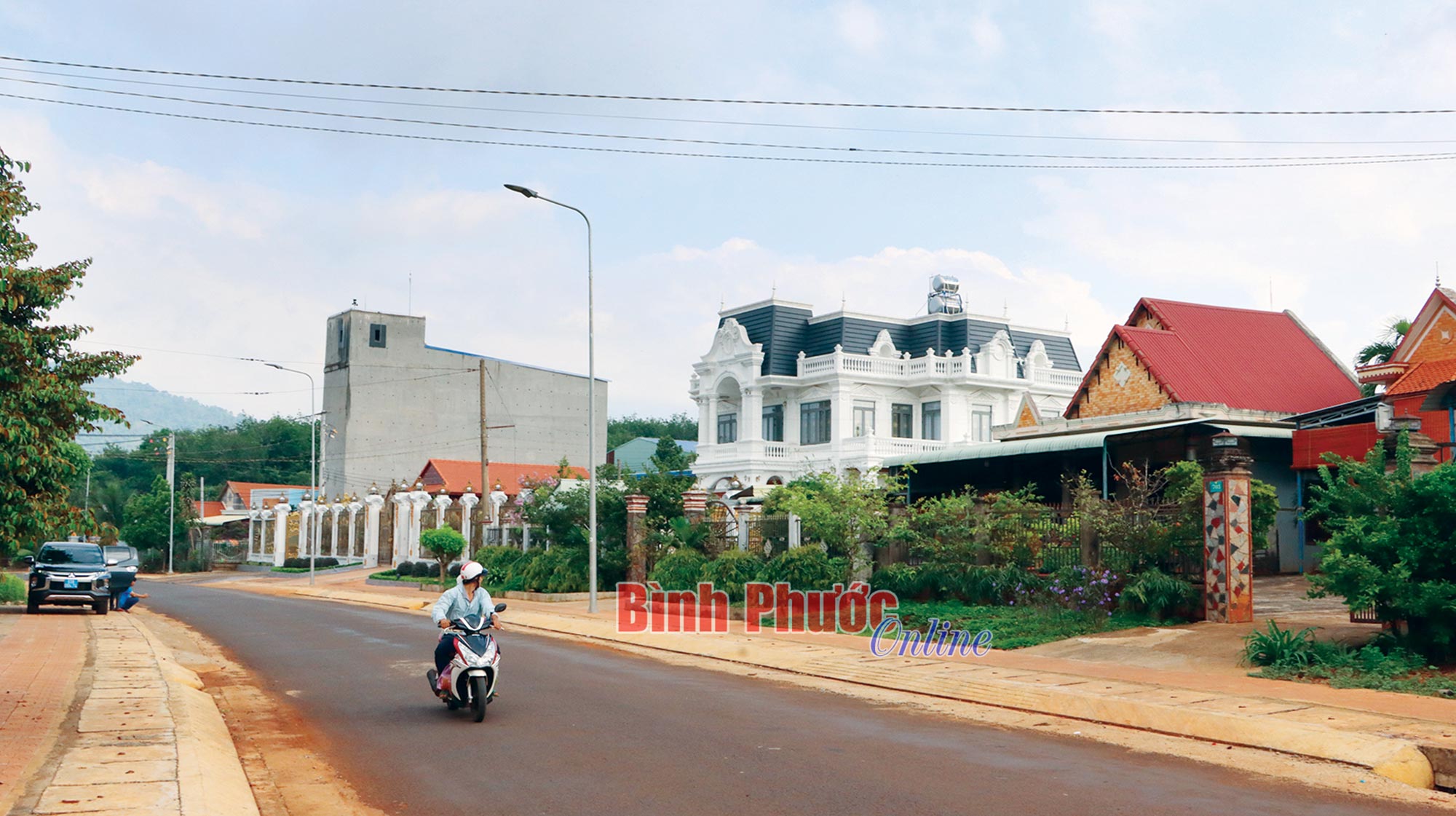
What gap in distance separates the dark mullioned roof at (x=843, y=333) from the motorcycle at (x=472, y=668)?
121 feet

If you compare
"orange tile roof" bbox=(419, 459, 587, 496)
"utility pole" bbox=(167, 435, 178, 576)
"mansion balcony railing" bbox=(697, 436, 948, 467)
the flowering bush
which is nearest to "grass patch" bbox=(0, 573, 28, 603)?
"orange tile roof" bbox=(419, 459, 587, 496)

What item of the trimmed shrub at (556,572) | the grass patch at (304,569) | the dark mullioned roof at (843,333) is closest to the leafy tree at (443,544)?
the trimmed shrub at (556,572)

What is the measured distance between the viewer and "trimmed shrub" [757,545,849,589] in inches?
902

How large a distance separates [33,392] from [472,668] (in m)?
5.53

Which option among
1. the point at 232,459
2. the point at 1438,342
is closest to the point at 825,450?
the point at 1438,342

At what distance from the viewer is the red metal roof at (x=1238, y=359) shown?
98.3 ft

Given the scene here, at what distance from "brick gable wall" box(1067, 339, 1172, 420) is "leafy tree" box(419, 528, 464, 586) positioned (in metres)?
20.7

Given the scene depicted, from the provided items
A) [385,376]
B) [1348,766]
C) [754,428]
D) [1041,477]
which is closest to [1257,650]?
[1348,766]

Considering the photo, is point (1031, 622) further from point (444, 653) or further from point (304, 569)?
point (304, 569)

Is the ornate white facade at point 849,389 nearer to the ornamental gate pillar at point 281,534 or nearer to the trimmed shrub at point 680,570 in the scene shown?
the trimmed shrub at point 680,570

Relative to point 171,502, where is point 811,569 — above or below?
below

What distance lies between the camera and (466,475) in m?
61.4

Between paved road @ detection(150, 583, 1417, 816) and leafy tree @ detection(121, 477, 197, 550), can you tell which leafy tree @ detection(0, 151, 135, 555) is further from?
leafy tree @ detection(121, 477, 197, 550)

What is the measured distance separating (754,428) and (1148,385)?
20.3m
